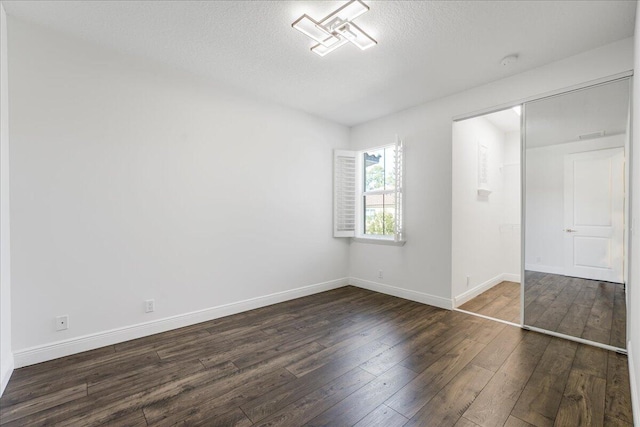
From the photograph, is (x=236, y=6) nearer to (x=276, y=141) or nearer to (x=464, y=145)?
(x=276, y=141)

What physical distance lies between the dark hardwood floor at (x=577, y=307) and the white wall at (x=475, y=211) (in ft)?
2.71

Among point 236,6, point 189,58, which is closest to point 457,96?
point 236,6

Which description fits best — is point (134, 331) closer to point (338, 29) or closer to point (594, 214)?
point (338, 29)

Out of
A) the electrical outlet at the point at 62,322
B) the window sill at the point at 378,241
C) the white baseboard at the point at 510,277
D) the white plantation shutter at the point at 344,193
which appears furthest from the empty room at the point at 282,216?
the white baseboard at the point at 510,277

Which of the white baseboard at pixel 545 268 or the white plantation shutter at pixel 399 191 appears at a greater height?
the white plantation shutter at pixel 399 191

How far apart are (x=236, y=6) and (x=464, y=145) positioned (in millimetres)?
3110

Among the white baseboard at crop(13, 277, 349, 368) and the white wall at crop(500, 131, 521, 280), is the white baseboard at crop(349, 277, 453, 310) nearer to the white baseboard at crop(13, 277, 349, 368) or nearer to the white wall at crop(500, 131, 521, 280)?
the white baseboard at crop(13, 277, 349, 368)

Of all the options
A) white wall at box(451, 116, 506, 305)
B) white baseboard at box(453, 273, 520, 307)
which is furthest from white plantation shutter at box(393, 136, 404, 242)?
white baseboard at box(453, 273, 520, 307)

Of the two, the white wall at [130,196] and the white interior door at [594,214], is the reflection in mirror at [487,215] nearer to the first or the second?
the white interior door at [594,214]

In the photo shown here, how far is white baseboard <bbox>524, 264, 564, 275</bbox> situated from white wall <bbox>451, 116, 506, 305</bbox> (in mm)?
772

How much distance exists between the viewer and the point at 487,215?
4.34m

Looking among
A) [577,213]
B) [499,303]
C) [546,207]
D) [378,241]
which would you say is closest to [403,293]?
[378,241]

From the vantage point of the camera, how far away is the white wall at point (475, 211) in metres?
3.57

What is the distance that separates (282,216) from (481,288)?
121 inches
